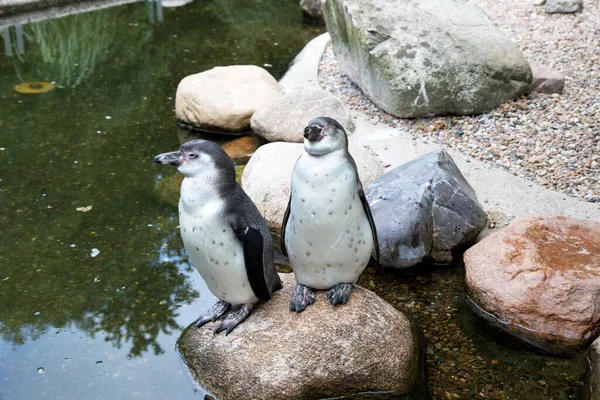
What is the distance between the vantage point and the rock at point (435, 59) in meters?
6.56

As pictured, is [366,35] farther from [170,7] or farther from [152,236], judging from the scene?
[170,7]

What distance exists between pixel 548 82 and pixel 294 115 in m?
2.52

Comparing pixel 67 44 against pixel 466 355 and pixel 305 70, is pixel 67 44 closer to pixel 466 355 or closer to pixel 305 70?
pixel 305 70

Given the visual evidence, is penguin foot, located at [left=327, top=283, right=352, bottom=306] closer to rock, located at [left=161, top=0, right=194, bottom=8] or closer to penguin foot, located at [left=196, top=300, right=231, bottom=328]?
penguin foot, located at [left=196, top=300, right=231, bottom=328]

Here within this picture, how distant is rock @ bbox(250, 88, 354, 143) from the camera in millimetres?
6613

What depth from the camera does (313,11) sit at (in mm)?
11398

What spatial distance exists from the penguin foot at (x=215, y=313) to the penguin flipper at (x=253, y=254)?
1.18ft

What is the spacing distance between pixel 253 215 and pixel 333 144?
1.81 ft

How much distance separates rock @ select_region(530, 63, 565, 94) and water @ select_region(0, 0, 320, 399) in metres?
3.52

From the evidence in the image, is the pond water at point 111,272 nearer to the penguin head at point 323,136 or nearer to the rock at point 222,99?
the rock at point 222,99

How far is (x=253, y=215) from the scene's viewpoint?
3508 mm

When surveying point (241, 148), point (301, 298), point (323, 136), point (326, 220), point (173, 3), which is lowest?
point (173, 3)

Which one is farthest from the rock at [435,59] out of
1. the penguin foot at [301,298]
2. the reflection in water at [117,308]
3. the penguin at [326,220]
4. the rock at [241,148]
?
the penguin foot at [301,298]

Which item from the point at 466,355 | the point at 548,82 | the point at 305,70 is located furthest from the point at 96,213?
the point at 548,82
